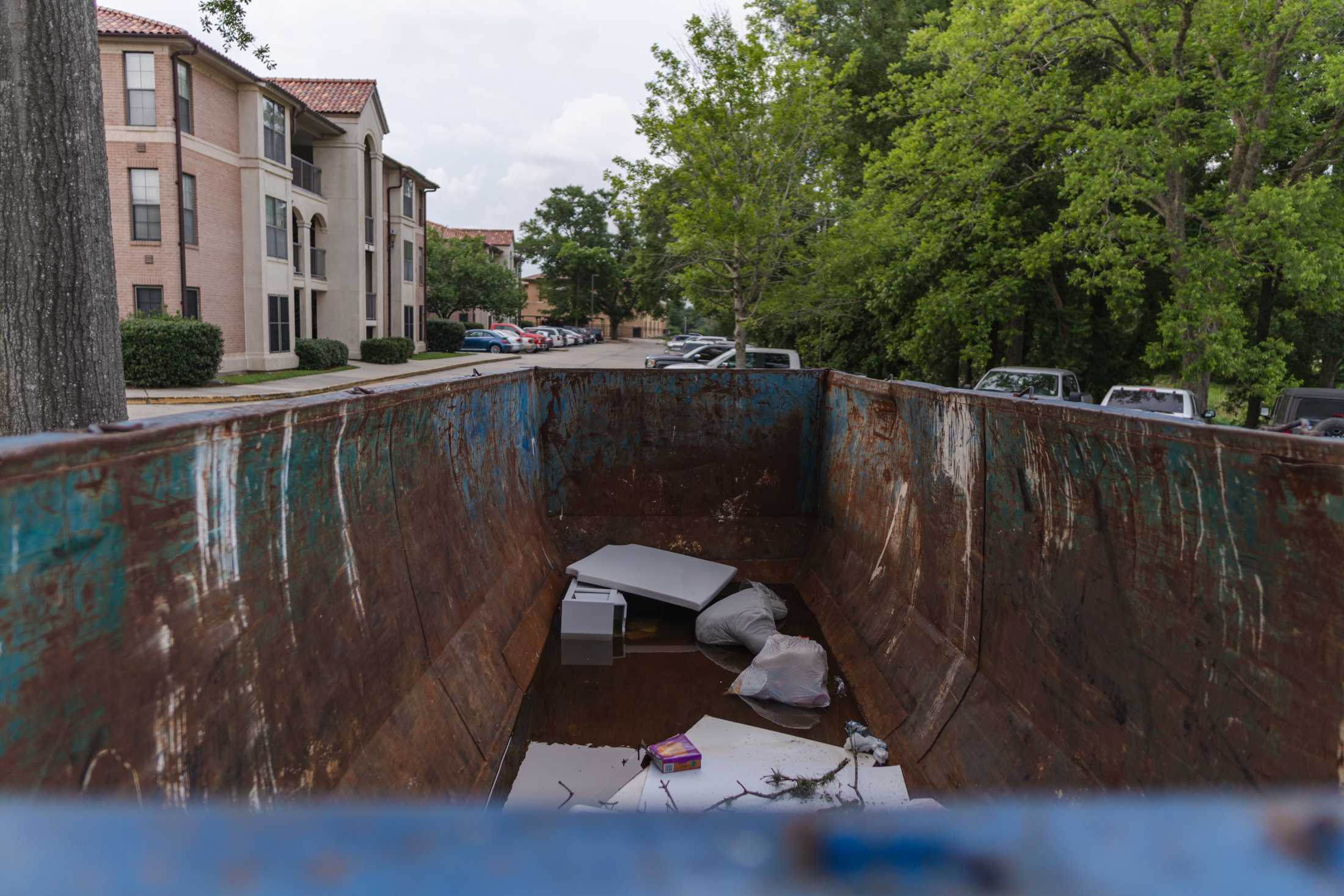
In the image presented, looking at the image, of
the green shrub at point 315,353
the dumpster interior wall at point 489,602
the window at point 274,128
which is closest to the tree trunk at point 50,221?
the dumpster interior wall at point 489,602

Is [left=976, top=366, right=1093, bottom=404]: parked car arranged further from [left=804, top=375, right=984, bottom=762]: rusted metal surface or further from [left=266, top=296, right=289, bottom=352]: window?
[left=266, top=296, right=289, bottom=352]: window

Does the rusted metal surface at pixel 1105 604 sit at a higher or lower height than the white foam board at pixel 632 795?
higher

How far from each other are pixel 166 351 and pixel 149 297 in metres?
4.65

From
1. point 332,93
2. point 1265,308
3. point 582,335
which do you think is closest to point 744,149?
point 1265,308

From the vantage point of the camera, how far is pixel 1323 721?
256 centimetres

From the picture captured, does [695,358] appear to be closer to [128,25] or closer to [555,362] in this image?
[555,362]

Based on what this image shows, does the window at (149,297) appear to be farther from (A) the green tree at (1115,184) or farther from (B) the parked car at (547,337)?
(B) the parked car at (547,337)

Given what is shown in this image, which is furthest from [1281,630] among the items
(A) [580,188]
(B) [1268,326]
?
(A) [580,188]

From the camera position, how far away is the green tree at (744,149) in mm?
22328

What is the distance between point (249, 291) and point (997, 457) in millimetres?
30971

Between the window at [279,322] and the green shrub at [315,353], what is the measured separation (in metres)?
0.70

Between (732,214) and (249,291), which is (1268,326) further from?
(249,291)

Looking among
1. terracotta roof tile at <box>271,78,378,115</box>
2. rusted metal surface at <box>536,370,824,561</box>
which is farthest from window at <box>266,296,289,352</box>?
rusted metal surface at <box>536,370,824,561</box>

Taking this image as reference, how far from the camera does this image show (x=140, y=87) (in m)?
26.9
